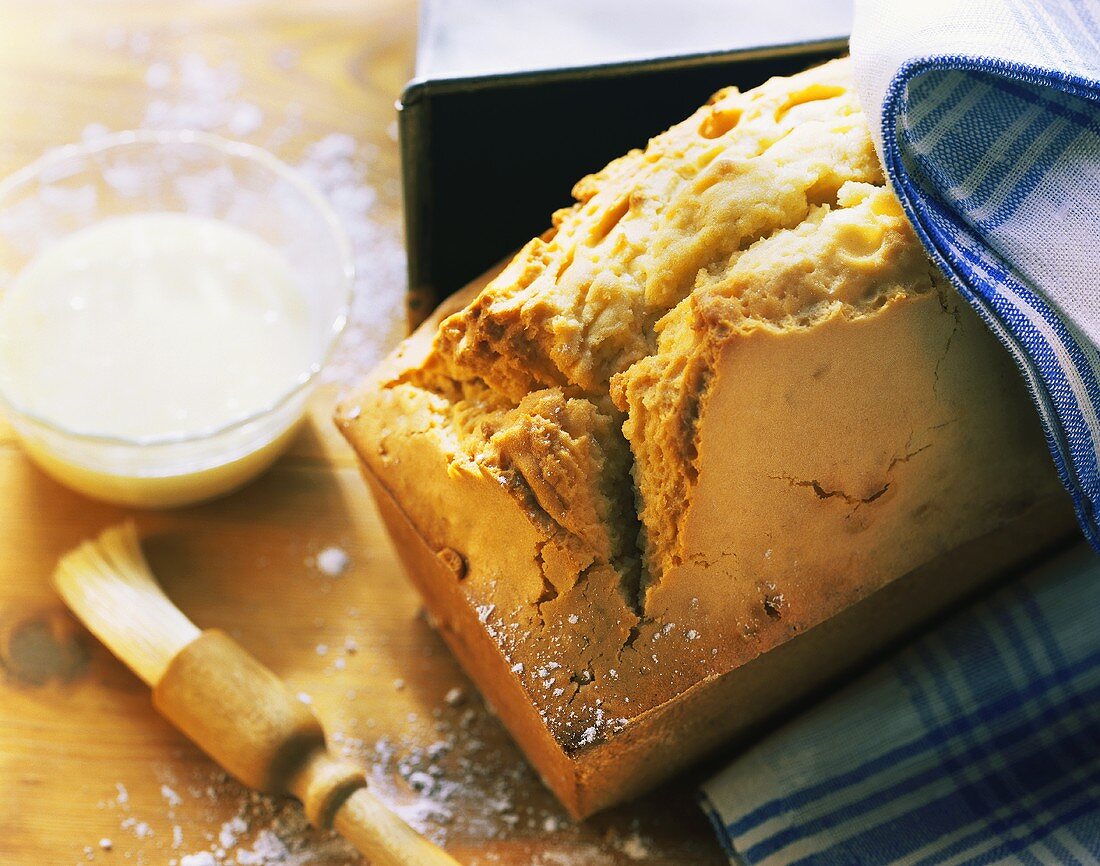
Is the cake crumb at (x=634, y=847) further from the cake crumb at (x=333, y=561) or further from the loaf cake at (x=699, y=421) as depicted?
the cake crumb at (x=333, y=561)

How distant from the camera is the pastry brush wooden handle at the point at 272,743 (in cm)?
118

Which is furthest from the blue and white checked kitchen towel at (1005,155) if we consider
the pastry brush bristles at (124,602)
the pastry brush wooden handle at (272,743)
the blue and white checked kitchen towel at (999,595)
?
the pastry brush bristles at (124,602)

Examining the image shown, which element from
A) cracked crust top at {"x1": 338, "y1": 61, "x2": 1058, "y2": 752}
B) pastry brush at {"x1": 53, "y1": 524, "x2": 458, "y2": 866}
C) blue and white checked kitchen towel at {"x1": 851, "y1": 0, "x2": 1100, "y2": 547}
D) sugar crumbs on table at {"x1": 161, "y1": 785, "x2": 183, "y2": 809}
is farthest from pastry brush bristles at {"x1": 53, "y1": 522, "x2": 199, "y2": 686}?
blue and white checked kitchen towel at {"x1": 851, "y1": 0, "x2": 1100, "y2": 547}

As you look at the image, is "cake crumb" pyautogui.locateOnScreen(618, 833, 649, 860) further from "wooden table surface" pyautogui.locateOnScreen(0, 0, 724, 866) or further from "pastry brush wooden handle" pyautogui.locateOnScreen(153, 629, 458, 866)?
"pastry brush wooden handle" pyautogui.locateOnScreen(153, 629, 458, 866)

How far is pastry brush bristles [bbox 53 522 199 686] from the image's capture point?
1264 mm

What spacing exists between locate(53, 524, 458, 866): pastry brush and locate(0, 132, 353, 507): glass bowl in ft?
0.52

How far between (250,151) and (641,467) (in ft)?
2.91

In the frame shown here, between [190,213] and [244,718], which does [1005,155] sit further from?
[190,213]

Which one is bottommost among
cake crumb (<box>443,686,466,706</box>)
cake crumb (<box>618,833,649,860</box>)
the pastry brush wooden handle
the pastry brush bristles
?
cake crumb (<box>618,833,649,860</box>)

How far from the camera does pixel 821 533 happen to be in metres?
1.01

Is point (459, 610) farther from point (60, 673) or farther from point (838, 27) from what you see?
point (838, 27)

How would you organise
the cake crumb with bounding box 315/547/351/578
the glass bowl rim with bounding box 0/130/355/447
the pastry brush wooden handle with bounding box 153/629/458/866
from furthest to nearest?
the cake crumb with bounding box 315/547/351/578 → the glass bowl rim with bounding box 0/130/355/447 → the pastry brush wooden handle with bounding box 153/629/458/866

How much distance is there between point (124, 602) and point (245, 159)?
2.08 ft

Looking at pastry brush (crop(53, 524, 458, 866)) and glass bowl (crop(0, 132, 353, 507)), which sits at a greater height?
glass bowl (crop(0, 132, 353, 507))
